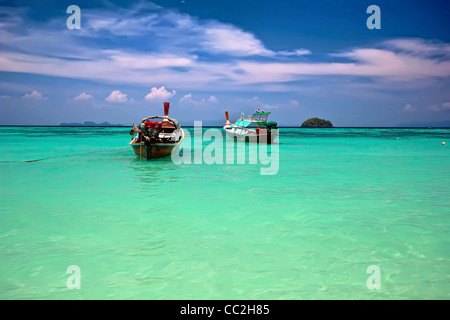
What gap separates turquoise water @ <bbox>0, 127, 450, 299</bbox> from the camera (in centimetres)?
496

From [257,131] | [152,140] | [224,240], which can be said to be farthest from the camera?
[257,131]

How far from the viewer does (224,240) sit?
6953 mm

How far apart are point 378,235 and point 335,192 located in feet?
15.8

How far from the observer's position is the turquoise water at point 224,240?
4.96 metres

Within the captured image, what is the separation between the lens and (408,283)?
5062 millimetres

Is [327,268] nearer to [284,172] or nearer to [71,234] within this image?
[71,234]
